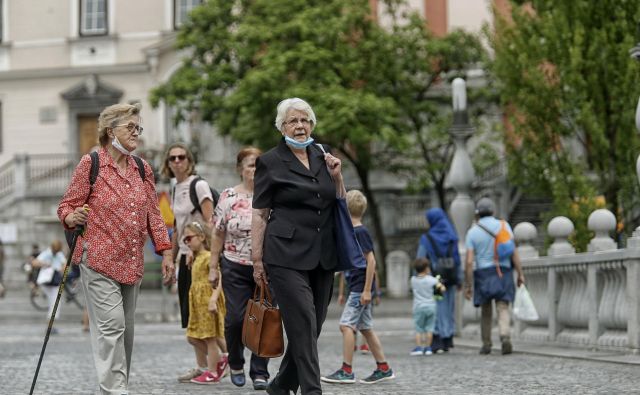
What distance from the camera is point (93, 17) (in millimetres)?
48875

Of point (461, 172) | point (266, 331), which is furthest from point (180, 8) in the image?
point (266, 331)

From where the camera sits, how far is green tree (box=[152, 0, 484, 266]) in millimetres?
33438

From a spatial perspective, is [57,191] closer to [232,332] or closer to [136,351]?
[136,351]

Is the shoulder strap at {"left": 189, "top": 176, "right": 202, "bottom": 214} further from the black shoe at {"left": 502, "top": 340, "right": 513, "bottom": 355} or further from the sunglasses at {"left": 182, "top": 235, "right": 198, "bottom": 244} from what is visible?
the black shoe at {"left": 502, "top": 340, "right": 513, "bottom": 355}

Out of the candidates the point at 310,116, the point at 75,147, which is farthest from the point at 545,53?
the point at 75,147

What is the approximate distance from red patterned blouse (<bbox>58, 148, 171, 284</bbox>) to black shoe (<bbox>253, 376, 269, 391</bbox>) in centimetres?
223

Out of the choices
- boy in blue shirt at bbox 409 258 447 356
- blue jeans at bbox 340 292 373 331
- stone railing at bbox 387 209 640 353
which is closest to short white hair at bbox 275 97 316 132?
blue jeans at bbox 340 292 373 331

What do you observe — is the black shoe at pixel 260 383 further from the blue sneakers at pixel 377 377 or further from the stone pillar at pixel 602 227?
the stone pillar at pixel 602 227

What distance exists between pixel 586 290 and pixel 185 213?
5.34m

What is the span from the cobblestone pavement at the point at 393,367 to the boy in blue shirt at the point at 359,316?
178 mm

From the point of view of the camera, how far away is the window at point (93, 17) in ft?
160

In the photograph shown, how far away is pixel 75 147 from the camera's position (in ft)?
160

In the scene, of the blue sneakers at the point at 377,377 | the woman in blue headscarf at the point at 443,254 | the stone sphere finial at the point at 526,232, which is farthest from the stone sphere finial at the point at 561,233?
the blue sneakers at the point at 377,377

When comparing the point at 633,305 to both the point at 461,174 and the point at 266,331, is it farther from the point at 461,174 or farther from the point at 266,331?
the point at 461,174
